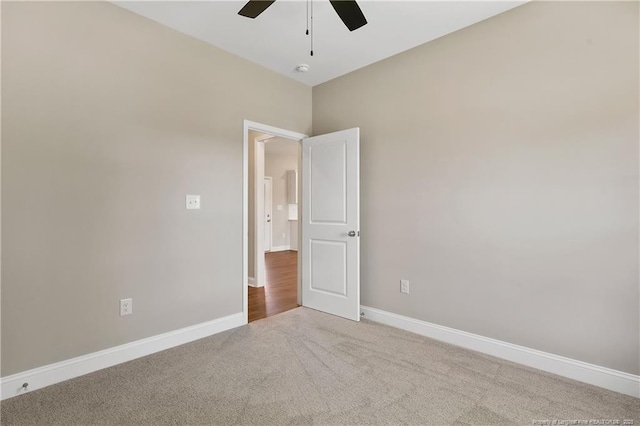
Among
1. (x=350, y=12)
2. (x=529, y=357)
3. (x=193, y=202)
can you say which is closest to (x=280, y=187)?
(x=193, y=202)

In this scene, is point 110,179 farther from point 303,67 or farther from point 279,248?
point 279,248

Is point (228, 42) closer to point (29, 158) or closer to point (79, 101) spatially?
point (79, 101)

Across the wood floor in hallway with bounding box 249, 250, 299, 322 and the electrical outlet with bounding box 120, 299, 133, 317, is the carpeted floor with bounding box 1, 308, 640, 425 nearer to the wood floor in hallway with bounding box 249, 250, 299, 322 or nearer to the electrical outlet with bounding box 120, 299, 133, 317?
the electrical outlet with bounding box 120, 299, 133, 317

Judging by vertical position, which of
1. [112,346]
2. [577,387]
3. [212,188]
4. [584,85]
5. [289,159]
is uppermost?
[289,159]

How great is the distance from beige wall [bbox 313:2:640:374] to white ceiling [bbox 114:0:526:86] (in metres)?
0.17

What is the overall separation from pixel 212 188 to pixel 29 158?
1260 millimetres

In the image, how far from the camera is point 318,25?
253 cm

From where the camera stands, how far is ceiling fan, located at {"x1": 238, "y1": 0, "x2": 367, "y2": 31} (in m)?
1.73

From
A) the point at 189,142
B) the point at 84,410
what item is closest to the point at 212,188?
the point at 189,142

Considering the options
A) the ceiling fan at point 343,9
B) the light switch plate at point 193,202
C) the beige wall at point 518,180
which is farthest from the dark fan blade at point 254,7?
the beige wall at point 518,180

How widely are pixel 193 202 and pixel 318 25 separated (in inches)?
73.5

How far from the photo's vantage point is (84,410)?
1.76 m

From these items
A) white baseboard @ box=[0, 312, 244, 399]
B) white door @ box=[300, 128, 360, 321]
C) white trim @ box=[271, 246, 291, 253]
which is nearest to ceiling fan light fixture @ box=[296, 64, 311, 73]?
white door @ box=[300, 128, 360, 321]

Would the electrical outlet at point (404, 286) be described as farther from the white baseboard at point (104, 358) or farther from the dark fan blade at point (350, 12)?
the dark fan blade at point (350, 12)
